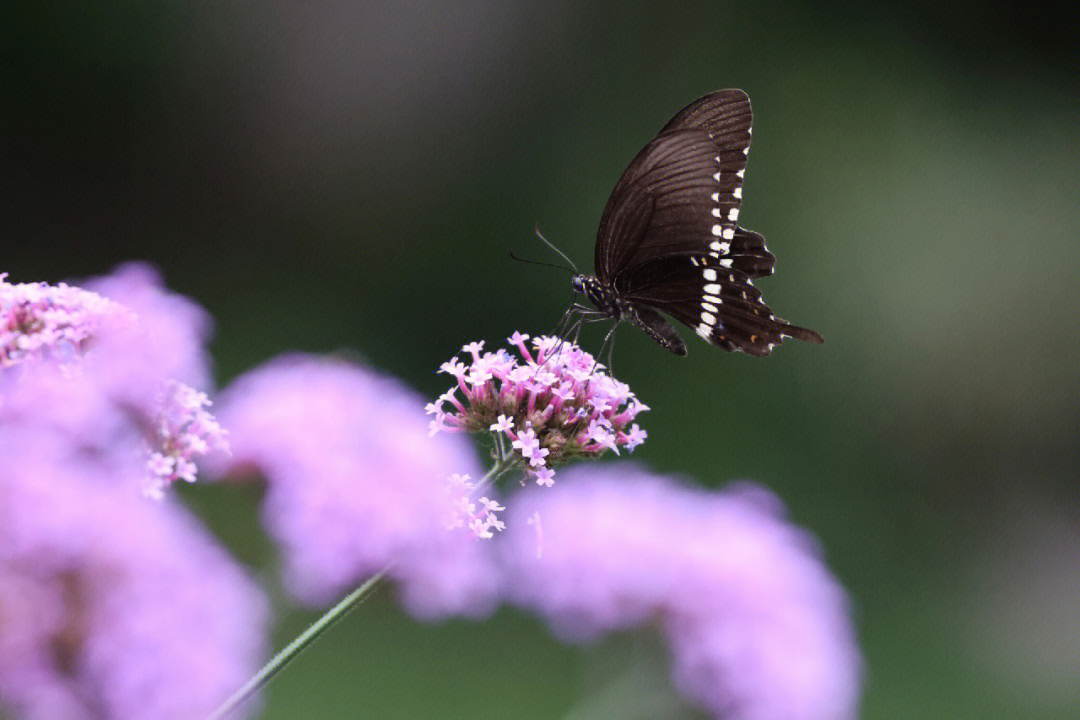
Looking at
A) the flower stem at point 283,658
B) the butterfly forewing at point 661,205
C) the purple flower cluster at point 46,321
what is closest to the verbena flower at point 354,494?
the flower stem at point 283,658

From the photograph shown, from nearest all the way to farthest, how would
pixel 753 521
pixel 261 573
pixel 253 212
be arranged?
pixel 261 573 → pixel 753 521 → pixel 253 212

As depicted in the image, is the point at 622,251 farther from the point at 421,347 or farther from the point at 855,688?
the point at 421,347

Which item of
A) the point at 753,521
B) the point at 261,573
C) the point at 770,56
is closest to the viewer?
the point at 261,573

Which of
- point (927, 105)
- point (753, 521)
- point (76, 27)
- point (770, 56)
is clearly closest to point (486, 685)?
point (753, 521)

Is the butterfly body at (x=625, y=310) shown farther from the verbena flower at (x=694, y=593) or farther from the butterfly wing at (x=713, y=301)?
the verbena flower at (x=694, y=593)

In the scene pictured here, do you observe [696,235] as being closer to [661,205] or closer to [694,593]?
[661,205]
